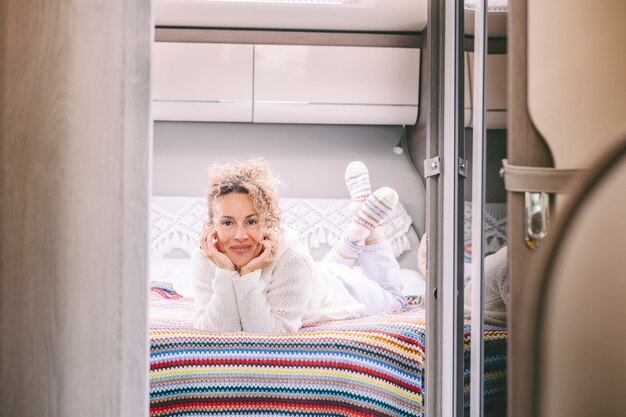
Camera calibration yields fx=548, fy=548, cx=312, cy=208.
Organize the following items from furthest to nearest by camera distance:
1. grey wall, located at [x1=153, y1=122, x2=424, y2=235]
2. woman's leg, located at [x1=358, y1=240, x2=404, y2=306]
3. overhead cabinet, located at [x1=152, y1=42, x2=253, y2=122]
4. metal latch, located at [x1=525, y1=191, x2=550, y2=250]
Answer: grey wall, located at [x1=153, y1=122, x2=424, y2=235]
overhead cabinet, located at [x1=152, y1=42, x2=253, y2=122]
woman's leg, located at [x1=358, y1=240, x2=404, y2=306]
metal latch, located at [x1=525, y1=191, x2=550, y2=250]

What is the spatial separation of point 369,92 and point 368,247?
1.08 metres

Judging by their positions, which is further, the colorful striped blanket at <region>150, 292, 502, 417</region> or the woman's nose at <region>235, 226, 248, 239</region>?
the woman's nose at <region>235, 226, 248, 239</region>

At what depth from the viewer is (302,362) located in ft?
5.41

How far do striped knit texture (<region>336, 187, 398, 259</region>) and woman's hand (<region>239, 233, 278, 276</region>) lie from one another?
67 cm

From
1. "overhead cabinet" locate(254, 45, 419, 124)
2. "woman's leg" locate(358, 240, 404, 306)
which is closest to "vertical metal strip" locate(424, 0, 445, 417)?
"woman's leg" locate(358, 240, 404, 306)

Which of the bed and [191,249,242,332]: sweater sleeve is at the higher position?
[191,249,242,332]: sweater sleeve

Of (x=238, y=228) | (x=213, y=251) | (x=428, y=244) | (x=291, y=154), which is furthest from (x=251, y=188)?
(x=291, y=154)

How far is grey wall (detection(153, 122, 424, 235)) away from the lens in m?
3.56

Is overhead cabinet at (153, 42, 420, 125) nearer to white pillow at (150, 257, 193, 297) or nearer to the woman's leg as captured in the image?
white pillow at (150, 257, 193, 297)

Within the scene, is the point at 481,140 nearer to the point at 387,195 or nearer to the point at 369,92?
the point at 387,195

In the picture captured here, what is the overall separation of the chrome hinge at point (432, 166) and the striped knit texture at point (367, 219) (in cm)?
99

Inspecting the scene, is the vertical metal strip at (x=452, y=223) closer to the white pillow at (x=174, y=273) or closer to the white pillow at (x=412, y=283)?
the white pillow at (x=412, y=283)

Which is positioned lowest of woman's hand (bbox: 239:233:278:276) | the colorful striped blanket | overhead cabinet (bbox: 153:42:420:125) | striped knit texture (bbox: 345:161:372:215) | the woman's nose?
the colorful striped blanket

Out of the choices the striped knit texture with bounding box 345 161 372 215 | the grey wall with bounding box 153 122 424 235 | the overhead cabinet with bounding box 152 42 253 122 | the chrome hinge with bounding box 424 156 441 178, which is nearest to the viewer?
the chrome hinge with bounding box 424 156 441 178
